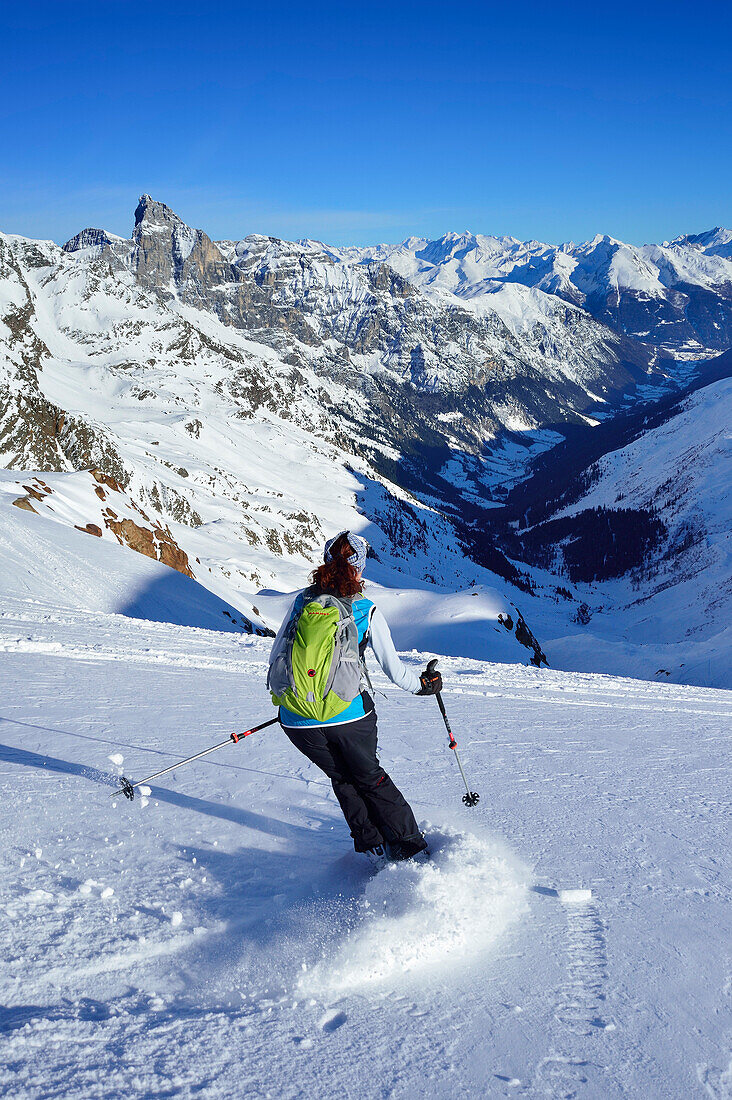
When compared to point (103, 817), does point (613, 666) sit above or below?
below

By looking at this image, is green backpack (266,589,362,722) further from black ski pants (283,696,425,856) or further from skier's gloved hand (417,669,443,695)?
skier's gloved hand (417,669,443,695)

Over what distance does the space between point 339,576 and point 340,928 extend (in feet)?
7.53

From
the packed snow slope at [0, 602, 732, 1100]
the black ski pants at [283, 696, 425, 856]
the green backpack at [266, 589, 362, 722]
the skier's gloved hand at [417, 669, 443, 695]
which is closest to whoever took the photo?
the packed snow slope at [0, 602, 732, 1100]

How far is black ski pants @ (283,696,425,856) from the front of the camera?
4844 millimetres

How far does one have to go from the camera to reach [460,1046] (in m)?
3.30

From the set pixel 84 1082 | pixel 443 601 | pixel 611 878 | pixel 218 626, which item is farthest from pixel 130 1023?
pixel 443 601

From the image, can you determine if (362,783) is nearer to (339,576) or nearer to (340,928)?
(340,928)

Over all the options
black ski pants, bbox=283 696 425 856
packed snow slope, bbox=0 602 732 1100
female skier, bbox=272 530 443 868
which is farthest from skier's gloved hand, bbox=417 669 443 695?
packed snow slope, bbox=0 602 732 1100

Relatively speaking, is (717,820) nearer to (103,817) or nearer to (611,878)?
(611,878)

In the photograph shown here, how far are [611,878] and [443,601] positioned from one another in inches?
2013

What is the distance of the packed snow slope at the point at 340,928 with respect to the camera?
3166mm

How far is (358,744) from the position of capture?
4840 mm

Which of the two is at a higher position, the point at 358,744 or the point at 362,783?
the point at 358,744

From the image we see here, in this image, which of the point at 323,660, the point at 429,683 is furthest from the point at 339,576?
the point at 429,683
